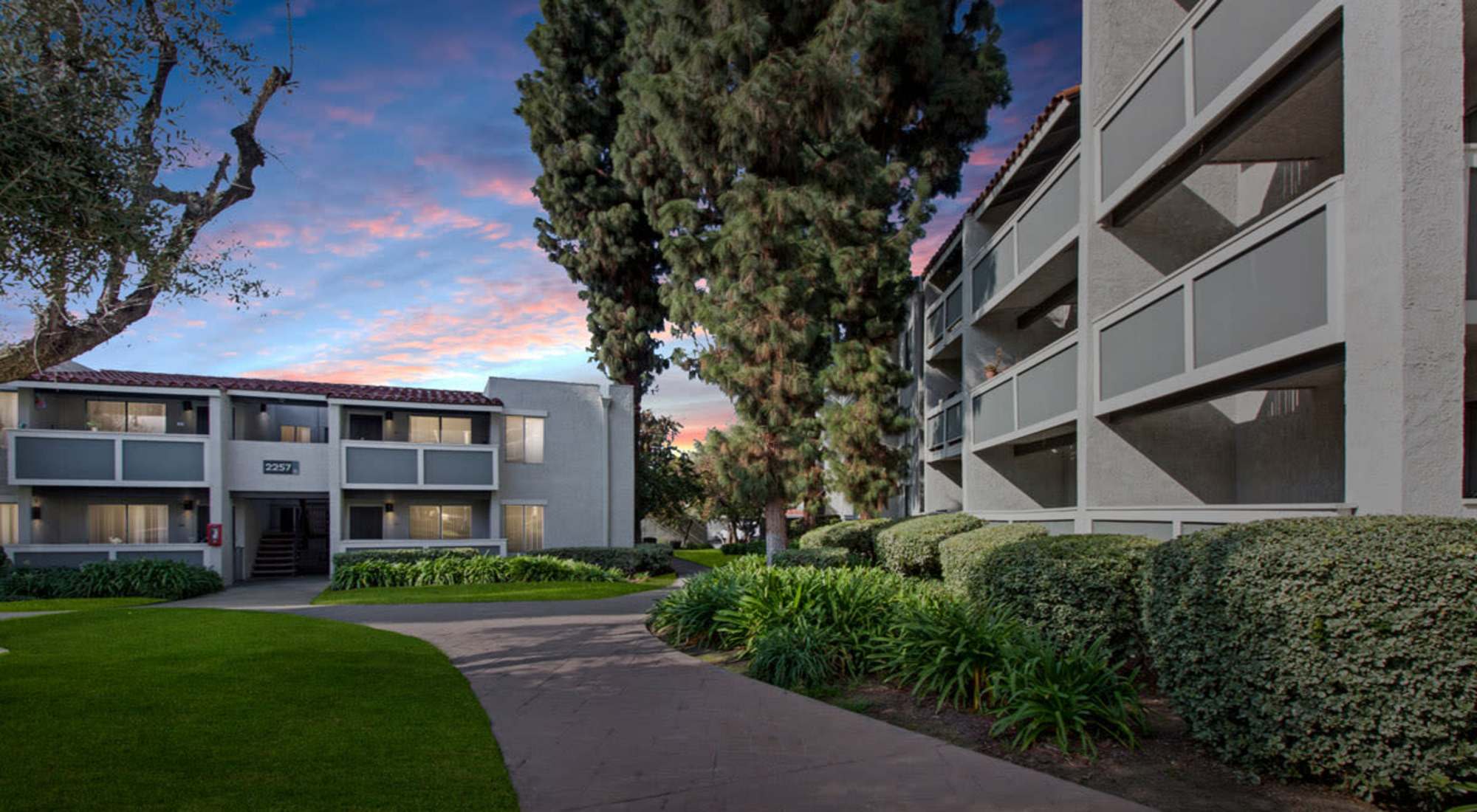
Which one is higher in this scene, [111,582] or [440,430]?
[440,430]

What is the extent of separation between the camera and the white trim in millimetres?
25797

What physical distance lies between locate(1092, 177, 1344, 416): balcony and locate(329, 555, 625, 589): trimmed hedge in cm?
1765

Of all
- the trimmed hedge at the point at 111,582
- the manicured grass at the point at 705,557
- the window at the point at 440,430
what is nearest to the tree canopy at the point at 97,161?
the trimmed hedge at the point at 111,582

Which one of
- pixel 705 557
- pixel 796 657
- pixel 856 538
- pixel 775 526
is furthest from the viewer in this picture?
pixel 705 557

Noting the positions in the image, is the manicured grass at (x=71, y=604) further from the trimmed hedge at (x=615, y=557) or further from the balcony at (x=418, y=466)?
the trimmed hedge at (x=615, y=557)

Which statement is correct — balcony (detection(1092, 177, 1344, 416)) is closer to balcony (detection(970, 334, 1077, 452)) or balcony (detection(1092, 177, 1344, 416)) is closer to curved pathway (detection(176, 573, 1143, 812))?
balcony (detection(970, 334, 1077, 452))

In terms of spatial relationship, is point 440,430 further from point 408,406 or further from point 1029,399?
point 1029,399

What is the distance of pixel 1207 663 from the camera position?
6004mm

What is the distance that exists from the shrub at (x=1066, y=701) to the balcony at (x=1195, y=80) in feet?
19.8

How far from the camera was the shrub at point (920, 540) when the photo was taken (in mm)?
16328

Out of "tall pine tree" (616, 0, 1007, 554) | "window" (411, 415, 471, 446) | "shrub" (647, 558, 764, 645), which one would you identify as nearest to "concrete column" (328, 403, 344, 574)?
"window" (411, 415, 471, 446)

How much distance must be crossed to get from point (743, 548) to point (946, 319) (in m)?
23.1

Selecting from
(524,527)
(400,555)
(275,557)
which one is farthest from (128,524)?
(524,527)

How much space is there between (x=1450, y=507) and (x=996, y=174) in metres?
12.9
